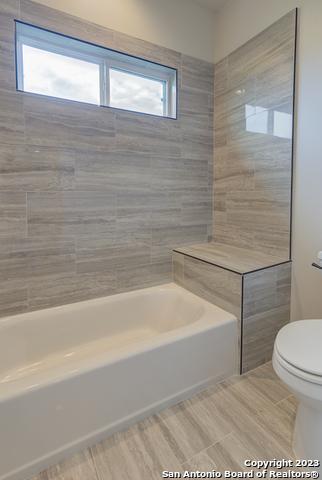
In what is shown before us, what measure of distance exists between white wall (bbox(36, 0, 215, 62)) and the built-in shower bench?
1.83 metres

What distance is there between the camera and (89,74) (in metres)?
2.01

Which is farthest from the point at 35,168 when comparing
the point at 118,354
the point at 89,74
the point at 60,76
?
the point at 118,354

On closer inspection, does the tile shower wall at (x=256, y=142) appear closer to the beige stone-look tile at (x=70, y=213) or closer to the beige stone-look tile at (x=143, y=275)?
the beige stone-look tile at (x=143, y=275)

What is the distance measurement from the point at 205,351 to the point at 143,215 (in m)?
1.16

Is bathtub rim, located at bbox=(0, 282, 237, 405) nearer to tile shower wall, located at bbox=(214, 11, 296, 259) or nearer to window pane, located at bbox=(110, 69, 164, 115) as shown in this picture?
tile shower wall, located at bbox=(214, 11, 296, 259)

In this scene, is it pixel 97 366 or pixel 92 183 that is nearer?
pixel 97 366

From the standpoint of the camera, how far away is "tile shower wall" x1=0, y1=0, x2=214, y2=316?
1.74 metres

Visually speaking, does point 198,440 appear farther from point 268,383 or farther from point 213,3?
point 213,3

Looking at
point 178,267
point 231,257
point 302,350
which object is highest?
point 231,257

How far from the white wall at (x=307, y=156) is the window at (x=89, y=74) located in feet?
3.00

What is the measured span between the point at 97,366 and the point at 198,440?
2.06 feet

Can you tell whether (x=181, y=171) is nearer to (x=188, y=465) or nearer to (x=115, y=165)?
(x=115, y=165)

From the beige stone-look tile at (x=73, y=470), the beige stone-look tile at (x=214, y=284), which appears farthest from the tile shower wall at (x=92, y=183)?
the beige stone-look tile at (x=73, y=470)

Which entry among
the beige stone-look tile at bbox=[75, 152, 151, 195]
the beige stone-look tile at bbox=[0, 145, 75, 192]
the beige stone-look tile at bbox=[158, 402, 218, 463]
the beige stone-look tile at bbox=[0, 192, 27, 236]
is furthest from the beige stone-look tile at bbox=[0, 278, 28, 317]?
the beige stone-look tile at bbox=[158, 402, 218, 463]
